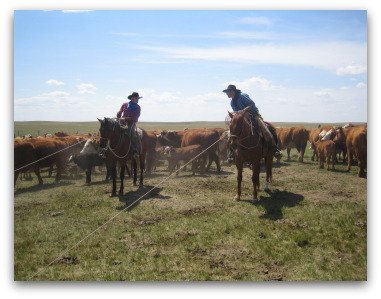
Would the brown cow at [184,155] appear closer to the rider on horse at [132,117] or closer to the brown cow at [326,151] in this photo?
the rider on horse at [132,117]

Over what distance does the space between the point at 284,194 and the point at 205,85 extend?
3.35 meters

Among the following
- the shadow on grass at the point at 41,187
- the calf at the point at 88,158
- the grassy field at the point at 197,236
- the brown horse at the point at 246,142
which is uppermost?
the brown horse at the point at 246,142

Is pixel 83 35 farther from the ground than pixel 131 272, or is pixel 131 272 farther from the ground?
pixel 83 35

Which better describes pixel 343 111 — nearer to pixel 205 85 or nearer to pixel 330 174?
pixel 205 85

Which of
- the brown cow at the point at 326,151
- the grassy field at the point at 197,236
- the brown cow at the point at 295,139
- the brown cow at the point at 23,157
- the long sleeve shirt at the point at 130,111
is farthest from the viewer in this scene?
the brown cow at the point at 295,139

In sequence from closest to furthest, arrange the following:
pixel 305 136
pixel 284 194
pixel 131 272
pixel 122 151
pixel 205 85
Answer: pixel 131 272
pixel 205 85
pixel 284 194
pixel 122 151
pixel 305 136

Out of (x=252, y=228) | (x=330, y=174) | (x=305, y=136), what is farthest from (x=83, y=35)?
(x=305, y=136)

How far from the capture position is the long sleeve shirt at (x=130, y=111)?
800cm

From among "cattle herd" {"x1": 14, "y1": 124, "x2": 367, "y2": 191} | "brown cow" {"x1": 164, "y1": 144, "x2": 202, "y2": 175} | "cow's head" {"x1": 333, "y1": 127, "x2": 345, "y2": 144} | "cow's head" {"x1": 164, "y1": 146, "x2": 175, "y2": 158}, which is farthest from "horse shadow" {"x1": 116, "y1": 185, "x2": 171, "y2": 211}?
"cow's head" {"x1": 333, "y1": 127, "x2": 345, "y2": 144}

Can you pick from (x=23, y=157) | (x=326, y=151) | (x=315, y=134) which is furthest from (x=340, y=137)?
(x=23, y=157)

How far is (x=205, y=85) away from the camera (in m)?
6.52

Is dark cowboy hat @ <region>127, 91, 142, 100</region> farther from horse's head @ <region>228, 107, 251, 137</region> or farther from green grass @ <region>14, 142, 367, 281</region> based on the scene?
green grass @ <region>14, 142, 367, 281</region>

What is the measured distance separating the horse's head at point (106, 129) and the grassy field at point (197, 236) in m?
1.43

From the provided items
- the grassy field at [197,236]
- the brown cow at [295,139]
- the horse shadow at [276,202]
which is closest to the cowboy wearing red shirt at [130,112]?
the grassy field at [197,236]
